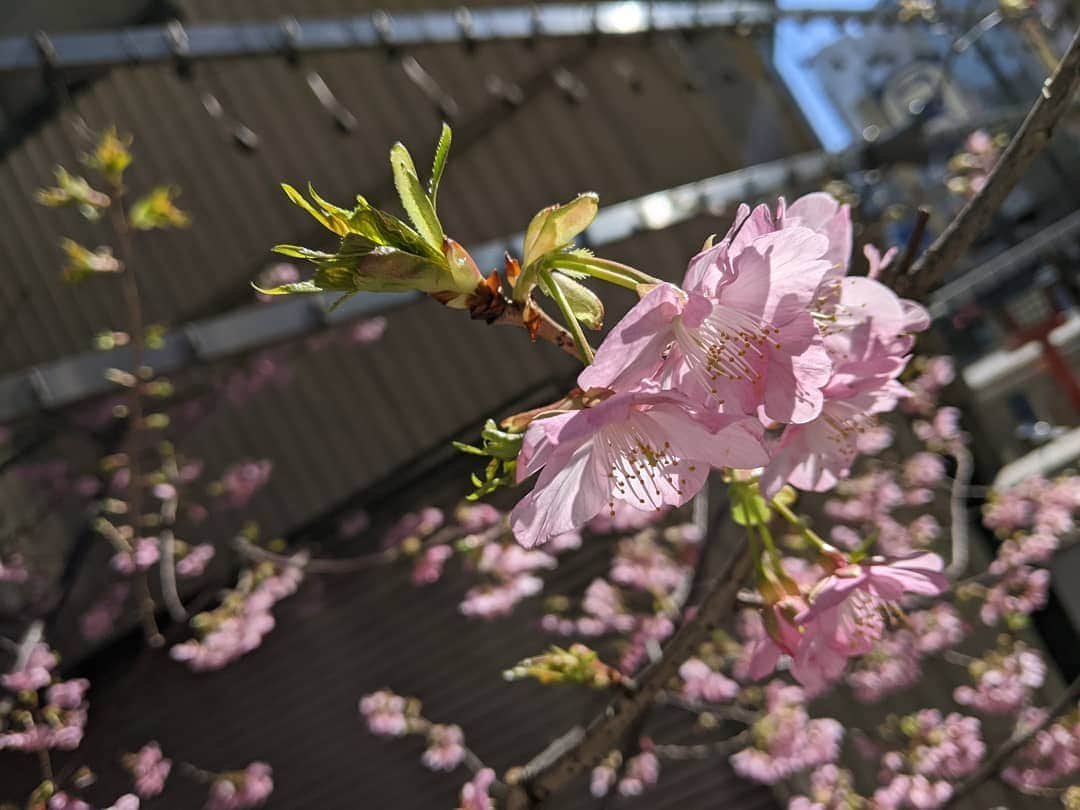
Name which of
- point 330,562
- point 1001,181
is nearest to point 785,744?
point 330,562

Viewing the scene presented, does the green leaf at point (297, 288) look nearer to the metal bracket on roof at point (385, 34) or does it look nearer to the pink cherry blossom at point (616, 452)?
the pink cherry blossom at point (616, 452)

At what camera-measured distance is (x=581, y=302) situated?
1.97ft

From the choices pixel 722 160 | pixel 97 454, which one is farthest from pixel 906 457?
pixel 97 454

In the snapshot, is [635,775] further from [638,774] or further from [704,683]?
[704,683]

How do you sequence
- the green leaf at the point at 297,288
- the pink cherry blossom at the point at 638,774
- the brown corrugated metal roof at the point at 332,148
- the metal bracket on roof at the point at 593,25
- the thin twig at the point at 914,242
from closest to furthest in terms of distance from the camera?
the green leaf at the point at 297,288, the thin twig at the point at 914,242, the pink cherry blossom at the point at 638,774, the metal bracket on roof at the point at 593,25, the brown corrugated metal roof at the point at 332,148

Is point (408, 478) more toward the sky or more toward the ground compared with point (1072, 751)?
more toward the sky

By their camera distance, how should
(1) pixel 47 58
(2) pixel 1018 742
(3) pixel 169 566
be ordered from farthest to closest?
1. (3) pixel 169 566
2. (1) pixel 47 58
3. (2) pixel 1018 742

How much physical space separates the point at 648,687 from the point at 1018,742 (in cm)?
138

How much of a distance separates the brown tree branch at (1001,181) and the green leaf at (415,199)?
619 mm

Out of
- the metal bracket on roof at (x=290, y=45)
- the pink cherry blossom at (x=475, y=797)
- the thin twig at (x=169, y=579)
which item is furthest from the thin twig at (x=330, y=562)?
the metal bracket on roof at (x=290, y=45)

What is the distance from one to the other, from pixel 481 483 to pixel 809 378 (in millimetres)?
238

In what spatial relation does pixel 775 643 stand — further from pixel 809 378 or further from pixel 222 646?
pixel 222 646

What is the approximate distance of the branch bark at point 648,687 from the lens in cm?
96

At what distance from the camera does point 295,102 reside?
4.49 m
